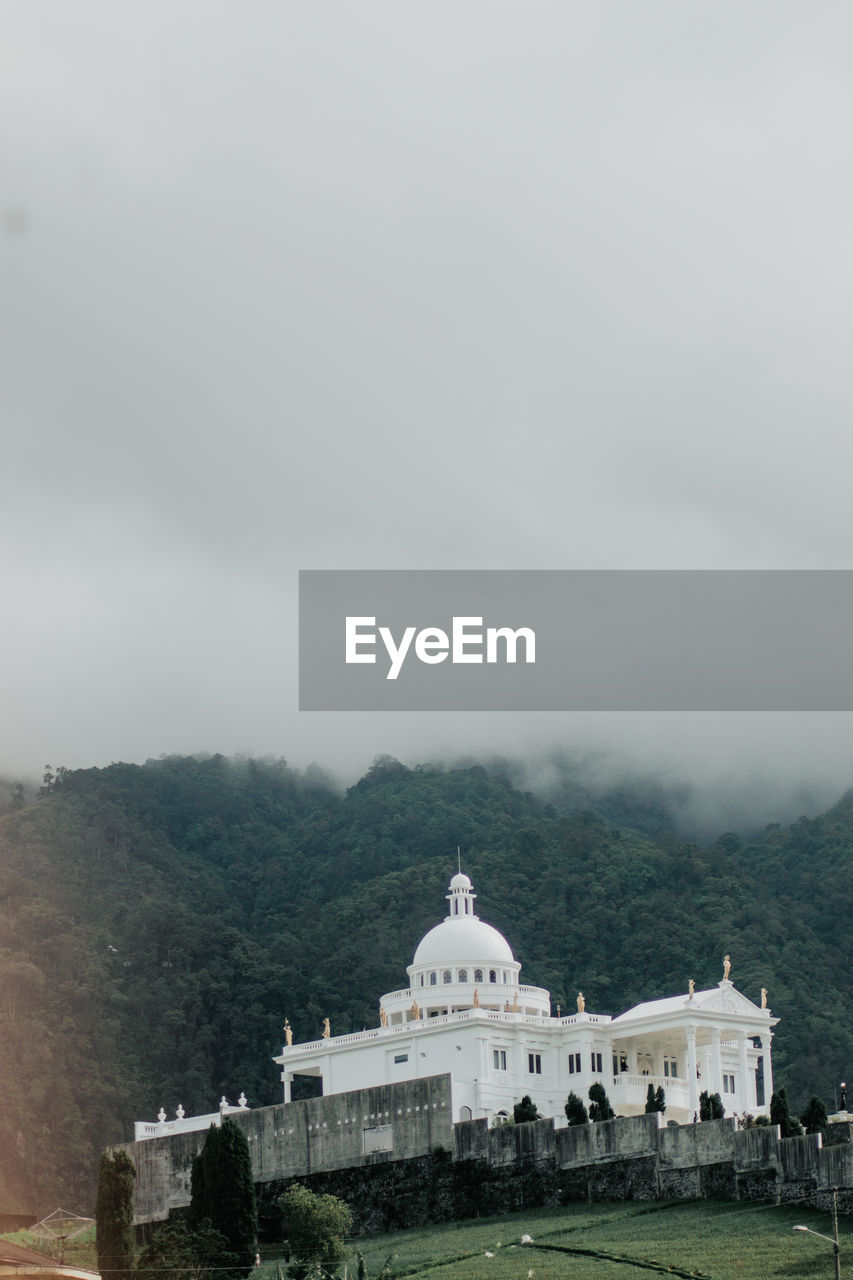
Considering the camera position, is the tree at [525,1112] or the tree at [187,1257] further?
the tree at [525,1112]

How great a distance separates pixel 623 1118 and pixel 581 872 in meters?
61.0

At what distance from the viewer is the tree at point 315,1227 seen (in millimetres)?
54969

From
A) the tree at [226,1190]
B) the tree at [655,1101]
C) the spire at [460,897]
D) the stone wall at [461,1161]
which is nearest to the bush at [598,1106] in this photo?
the tree at [655,1101]

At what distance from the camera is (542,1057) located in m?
68.6

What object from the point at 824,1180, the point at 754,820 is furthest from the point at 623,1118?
the point at 754,820

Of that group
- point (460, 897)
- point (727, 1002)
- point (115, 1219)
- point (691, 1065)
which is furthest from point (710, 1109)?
point (460, 897)

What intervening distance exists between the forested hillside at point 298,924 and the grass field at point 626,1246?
1576 inches

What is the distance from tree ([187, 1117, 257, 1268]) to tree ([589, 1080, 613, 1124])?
917cm

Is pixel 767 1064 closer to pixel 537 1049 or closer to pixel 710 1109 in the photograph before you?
pixel 537 1049

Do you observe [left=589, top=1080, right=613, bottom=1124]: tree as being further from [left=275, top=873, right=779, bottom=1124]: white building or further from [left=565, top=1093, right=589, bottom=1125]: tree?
[left=275, top=873, right=779, bottom=1124]: white building

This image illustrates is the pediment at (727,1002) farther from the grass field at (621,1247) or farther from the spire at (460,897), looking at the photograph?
the grass field at (621,1247)

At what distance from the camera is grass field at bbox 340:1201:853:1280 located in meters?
48.3

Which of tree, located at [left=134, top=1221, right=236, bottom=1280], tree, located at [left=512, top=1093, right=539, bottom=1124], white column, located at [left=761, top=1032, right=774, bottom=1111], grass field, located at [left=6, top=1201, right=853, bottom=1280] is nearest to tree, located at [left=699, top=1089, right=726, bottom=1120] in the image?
grass field, located at [left=6, top=1201, right=853, bottom=1280]

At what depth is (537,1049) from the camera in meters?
68.6
